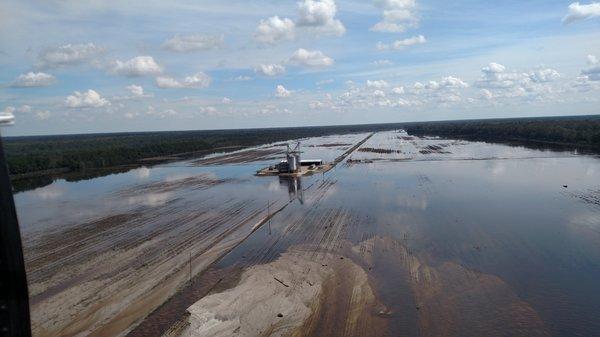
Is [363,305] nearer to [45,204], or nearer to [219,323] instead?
[219,323]

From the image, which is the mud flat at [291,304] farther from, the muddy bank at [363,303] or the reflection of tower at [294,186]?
the reflection of tower at [294,186]

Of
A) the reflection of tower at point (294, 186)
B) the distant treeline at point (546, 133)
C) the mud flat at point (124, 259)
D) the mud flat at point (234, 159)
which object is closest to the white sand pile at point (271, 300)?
the mud flat at point (124, 259)

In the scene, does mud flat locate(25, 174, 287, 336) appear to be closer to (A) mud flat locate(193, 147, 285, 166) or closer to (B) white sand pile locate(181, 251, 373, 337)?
(B) white sand pile locate(181, 251, 373, 337)

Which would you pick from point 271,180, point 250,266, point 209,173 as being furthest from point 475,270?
point 209,173

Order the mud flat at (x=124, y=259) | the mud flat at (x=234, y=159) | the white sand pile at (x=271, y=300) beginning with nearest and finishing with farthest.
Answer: the white sand pile at (x=271, y=300)
the mud flat at (x=124, y=259)
the mud flat at (x=234, y=159)

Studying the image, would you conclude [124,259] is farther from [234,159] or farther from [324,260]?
[234,159]

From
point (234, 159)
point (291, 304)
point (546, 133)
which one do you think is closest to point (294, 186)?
point (291, 304)
